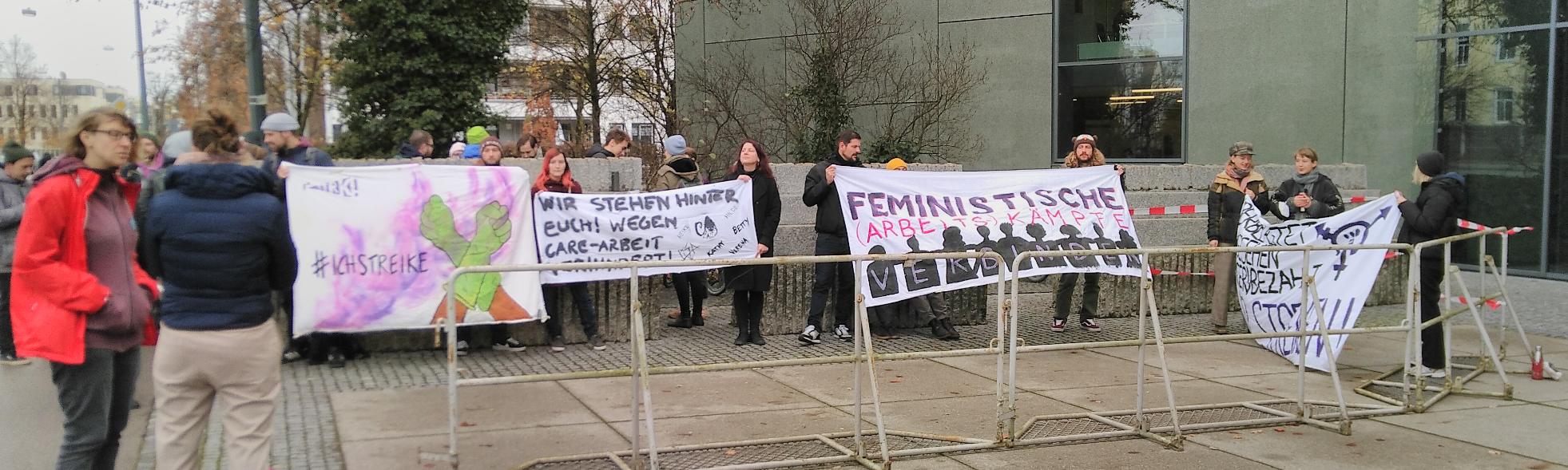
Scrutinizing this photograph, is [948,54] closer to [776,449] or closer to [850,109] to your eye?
[850,109]

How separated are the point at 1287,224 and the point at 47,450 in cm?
843

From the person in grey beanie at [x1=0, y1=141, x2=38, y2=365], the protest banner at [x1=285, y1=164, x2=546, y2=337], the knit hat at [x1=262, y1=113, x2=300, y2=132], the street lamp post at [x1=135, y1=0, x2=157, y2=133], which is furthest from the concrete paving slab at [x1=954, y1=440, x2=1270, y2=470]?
the street lamp post at [x1=135, y1=0, x2=157, y2=133]

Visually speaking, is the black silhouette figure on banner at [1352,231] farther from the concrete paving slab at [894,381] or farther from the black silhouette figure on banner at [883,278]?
the black silhouette figure on banner at [883,278]

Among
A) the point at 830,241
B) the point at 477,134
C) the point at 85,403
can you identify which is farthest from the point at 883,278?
the point at 477,134

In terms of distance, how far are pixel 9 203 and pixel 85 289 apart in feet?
16.9

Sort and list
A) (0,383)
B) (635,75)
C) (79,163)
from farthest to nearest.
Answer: (635,75), (0,383), (79,163)

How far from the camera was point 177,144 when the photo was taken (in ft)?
20.9

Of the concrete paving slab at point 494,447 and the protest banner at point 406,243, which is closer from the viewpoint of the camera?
the concrete paving slab at point 494,447

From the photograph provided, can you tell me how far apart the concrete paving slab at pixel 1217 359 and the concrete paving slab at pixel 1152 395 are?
487mm

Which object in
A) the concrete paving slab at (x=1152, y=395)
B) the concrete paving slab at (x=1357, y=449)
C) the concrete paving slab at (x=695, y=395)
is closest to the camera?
the concrete paving slab at (x=1357, y=449)

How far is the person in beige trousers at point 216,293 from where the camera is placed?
4398 millimetres

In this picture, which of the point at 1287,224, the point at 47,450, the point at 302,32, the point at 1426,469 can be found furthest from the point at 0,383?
the point at 302,32

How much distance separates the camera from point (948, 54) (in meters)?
17.3

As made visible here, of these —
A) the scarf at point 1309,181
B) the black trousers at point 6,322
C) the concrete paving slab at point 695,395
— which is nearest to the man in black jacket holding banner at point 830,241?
the concrete paving slab at point 695,395
